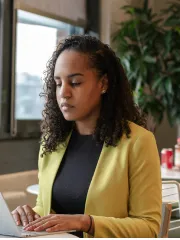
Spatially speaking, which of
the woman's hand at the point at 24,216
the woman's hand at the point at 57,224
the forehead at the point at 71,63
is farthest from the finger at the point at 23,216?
the forehead at the point at 71,63

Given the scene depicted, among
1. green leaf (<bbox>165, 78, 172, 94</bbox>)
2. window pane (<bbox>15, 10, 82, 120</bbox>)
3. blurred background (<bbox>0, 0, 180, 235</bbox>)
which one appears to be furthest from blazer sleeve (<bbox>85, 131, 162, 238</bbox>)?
green leaf (<bbox>165, 78, 172, 94</bbox>)

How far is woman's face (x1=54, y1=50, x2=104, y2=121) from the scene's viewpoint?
1596 mm

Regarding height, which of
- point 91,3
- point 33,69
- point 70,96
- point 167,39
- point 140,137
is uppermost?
point 91,3

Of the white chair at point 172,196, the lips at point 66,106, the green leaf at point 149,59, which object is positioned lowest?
the white chair at point 172,196

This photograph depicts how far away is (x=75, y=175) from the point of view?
A: 5.46 feet

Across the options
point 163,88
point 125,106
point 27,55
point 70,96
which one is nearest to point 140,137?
point 125,106

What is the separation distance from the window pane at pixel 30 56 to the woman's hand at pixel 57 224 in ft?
7.75

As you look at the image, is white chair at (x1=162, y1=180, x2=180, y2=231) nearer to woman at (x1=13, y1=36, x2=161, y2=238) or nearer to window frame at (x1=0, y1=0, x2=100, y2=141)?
woman at (x1=13, y1=36, x2=161, y2=238)

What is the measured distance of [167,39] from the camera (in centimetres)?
437

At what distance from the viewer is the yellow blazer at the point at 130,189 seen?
1.50 meters

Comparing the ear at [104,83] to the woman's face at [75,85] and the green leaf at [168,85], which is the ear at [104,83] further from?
the green leaf at [168,85]

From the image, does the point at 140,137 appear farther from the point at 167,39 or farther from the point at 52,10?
the point at 167,39

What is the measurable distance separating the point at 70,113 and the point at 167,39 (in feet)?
9.70

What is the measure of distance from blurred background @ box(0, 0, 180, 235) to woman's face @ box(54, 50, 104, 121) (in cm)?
195
